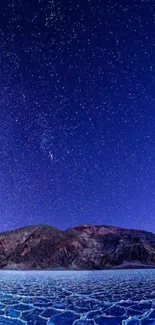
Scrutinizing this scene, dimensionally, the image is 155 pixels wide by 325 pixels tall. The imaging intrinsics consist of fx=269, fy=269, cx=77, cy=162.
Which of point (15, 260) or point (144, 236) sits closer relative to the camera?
point (15, 260)

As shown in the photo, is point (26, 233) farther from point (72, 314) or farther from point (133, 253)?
point (72, 314)

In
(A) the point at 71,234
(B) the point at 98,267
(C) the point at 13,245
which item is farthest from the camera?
(A) the point at 71,234

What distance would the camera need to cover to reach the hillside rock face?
74000mm

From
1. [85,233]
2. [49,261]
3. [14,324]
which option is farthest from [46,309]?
[85,233]

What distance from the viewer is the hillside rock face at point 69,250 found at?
7400 centimetres

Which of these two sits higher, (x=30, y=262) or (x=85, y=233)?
(x=85, y=233)

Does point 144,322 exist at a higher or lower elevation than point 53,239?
lower

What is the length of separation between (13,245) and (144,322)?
268ft

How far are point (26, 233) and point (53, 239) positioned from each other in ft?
31.8

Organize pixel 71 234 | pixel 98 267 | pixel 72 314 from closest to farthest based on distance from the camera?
pixel 72 314 < pixel 98 267 < pixel 71 234

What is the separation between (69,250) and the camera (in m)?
80.0

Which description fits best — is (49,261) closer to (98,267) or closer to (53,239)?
(53,239)

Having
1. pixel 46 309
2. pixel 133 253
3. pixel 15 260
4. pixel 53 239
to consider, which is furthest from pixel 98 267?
pixel 46 309

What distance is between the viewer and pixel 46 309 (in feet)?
29.9
